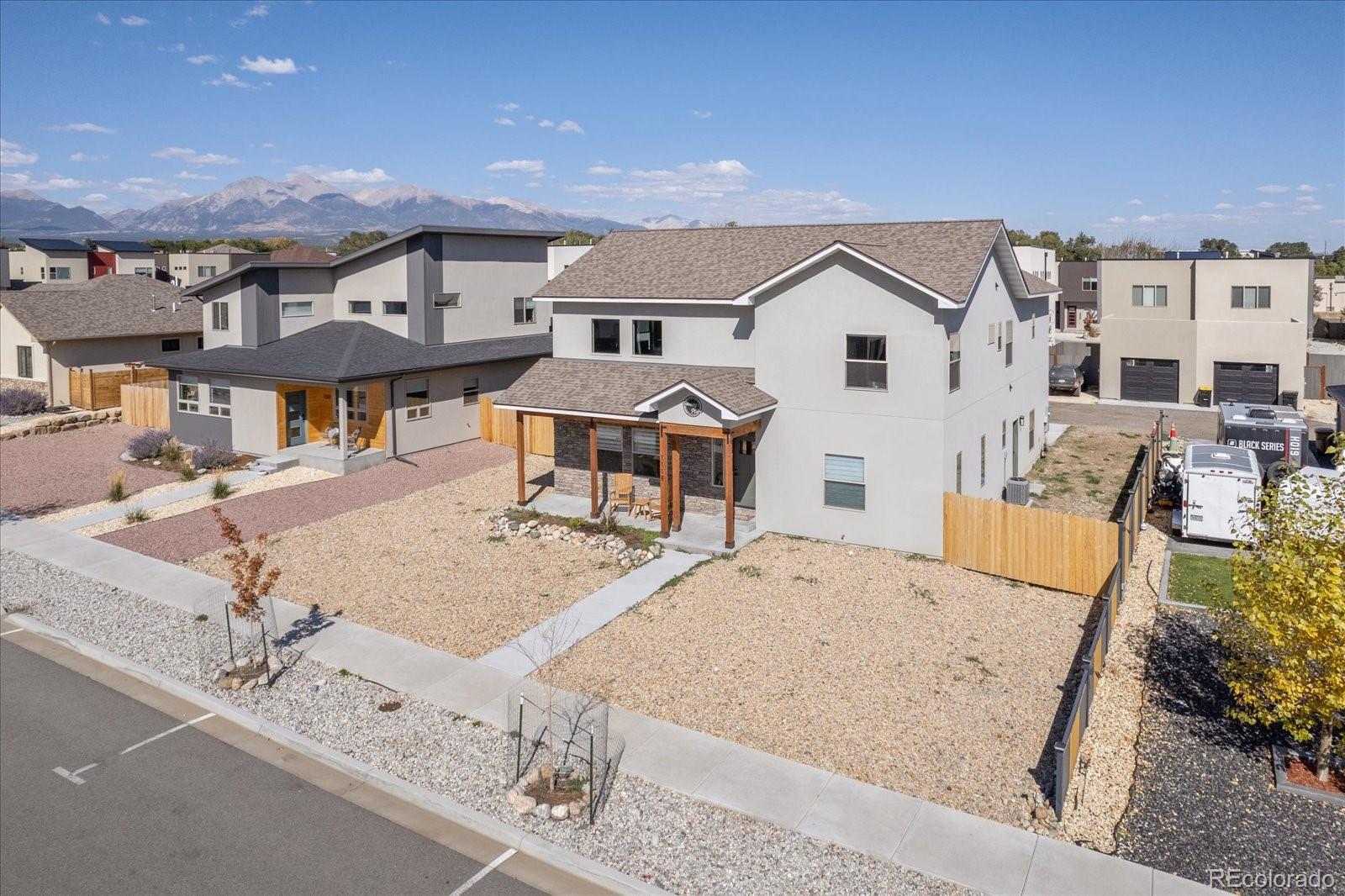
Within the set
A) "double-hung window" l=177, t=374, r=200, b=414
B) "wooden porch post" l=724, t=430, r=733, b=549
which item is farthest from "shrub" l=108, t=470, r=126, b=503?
"wooden porch post" l=724, t=430, r=733, b=549

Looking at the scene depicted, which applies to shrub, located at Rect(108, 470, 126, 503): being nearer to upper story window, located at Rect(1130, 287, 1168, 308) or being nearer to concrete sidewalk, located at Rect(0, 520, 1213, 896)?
concrete sidewalk, located at Rect(0, 520, 1213, 896)

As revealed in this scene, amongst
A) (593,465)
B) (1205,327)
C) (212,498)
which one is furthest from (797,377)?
(1205,327)

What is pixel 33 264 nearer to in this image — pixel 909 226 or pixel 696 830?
pixel 909 226

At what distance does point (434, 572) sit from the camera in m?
19.6

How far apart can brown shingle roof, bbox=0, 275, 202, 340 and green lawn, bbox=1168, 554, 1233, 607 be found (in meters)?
40.2

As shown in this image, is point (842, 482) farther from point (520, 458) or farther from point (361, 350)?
point (361, 350)

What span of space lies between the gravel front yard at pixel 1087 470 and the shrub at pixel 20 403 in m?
37.6

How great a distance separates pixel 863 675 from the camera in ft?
47.4

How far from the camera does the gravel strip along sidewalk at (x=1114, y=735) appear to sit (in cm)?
1055

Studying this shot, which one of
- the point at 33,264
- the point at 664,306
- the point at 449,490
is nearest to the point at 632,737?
the point at 664,306

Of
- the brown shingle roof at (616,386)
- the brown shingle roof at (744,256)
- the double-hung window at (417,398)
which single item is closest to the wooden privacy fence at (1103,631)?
the brown shingle roof at (744,256)

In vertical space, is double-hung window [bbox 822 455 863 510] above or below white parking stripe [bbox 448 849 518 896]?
above

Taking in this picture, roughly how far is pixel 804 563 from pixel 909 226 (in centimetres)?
960

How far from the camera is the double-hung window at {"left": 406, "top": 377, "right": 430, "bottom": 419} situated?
30.9 meters
